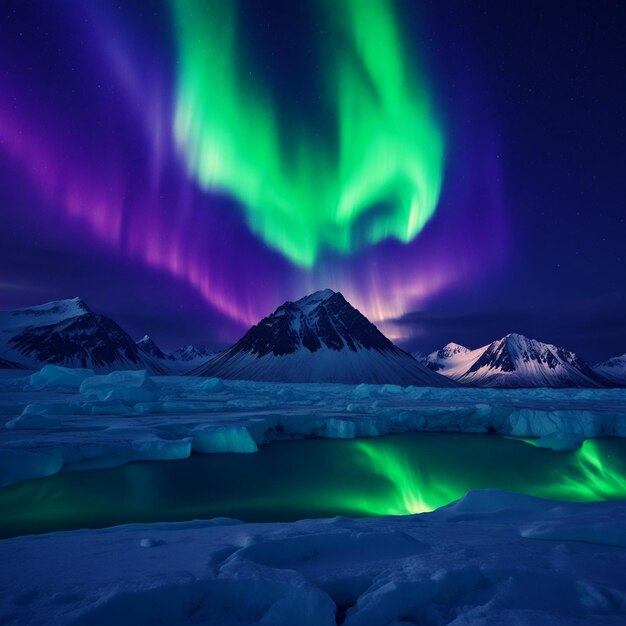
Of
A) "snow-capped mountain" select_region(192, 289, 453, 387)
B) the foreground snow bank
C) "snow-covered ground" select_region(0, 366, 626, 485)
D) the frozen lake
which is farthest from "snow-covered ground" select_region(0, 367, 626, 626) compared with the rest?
"snow-capped mountain" select_region(192, 289, 453, 387)

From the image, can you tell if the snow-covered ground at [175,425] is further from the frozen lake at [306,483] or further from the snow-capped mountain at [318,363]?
the snow-capped mountain at [318,363]

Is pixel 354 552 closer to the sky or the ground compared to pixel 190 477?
closer to the sky

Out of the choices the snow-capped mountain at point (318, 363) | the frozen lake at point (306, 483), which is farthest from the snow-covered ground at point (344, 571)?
the snow-capped mountain at point (318, 363)

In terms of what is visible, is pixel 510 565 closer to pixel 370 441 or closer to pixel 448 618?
pixel 448 618

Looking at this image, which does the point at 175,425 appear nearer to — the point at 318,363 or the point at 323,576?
the point at 323,576

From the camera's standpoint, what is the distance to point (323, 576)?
3611mm

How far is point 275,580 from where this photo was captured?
3.35 meters

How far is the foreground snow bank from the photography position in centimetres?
304

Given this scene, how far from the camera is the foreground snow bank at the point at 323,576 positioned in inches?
120

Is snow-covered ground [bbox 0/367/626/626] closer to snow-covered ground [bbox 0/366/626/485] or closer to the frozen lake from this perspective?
the frozen lake

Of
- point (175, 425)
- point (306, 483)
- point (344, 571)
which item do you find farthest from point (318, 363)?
point (344, 571)

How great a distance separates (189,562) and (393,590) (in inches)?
74.3

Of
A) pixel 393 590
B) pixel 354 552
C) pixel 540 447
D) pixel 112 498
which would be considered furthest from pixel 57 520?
pixel 540 447

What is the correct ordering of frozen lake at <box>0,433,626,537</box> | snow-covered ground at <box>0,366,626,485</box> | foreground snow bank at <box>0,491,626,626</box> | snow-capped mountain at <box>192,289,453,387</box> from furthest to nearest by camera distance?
1. snow-capped mountain at <box>192,289,453,387</box>
2. snow-covered ground at <box>0,366,626,485</box>
3. frozen lake at <box>0,433,626,537</box>
4. foreground snow bank at <box>0,491,626,626</box>
